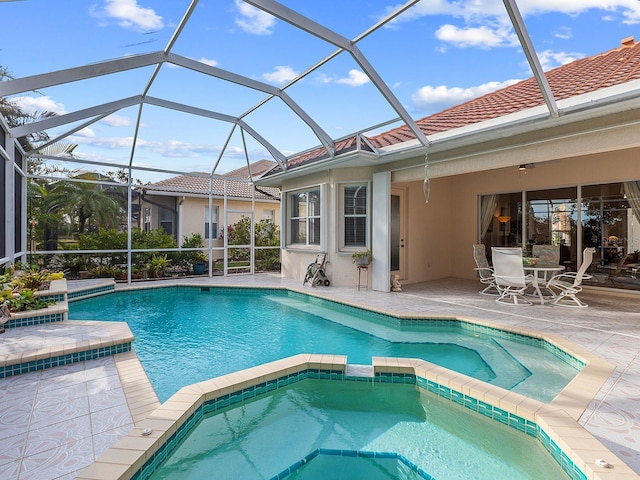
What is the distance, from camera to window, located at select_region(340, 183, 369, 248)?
8984 mm

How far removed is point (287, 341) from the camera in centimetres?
522

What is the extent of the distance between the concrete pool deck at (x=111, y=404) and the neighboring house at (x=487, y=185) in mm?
2685

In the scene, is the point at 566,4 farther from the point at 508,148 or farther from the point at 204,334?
the point at 204,334

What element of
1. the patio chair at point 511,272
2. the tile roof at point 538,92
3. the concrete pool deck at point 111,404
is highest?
the tile roof at point 538,92

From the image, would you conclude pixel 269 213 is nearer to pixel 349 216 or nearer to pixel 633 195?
pixel 349 216

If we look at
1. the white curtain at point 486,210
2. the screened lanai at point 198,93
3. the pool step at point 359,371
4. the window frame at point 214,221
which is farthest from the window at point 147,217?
the white curtain at point 486,210

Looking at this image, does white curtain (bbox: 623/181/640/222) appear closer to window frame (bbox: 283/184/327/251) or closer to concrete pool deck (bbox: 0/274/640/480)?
concrete pool deck (bbox: 0/274/640/480)

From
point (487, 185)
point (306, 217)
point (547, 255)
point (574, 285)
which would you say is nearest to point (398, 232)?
point (306, 217)

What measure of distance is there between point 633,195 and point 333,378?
800cm

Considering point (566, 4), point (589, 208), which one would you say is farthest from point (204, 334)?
point (589, 208)

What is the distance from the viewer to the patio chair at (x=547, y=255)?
7.36m

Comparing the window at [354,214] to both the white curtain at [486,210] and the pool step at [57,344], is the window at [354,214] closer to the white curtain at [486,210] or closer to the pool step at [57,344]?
the white curtain at [486,210]

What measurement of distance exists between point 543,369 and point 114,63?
25.1 ft

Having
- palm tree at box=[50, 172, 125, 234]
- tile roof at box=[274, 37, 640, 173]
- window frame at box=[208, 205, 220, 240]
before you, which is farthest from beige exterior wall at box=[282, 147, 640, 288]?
palm tree at box=[50, 172, 125, 234]
